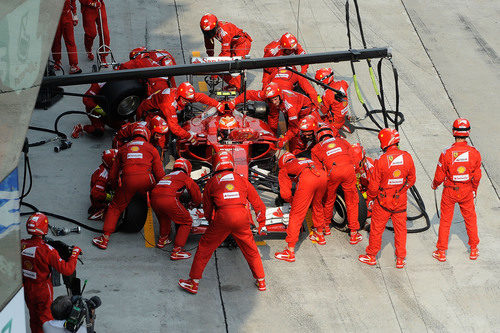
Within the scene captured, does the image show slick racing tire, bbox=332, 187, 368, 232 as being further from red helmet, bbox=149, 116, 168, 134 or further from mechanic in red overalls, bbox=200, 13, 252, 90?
mechanic in red overalls, bbox=200, 13, 252, 90

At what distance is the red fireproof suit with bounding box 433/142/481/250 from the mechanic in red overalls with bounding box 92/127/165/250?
3.90 metres

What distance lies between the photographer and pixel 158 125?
11250 mm

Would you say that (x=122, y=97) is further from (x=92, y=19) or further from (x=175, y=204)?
(x=175, y=204)

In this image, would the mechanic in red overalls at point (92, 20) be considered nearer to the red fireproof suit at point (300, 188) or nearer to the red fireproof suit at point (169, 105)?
the red fireproof suit at point (169, 105)

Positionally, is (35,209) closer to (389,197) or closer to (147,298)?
(147,298)

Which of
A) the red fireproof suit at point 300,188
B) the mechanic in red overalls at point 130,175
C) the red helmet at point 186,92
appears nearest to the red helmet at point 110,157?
the mechanic in red overalls at point 130,175

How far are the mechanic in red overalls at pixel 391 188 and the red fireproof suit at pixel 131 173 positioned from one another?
117 inches

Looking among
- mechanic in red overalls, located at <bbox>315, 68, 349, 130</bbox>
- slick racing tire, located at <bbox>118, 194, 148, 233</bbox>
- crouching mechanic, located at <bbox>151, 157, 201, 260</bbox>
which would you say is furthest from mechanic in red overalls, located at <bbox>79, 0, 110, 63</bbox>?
crouching mechanic, located at <bbox>151, 157, 201, 260</bbox>

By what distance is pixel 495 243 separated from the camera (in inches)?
433

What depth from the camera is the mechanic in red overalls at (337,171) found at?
10406 mm

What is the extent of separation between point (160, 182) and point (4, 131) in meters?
4.19

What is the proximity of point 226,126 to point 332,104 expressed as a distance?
212 cm

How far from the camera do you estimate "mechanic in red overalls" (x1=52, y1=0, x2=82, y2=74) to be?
1406 centimetres

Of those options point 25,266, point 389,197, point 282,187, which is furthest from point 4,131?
point 389,197
